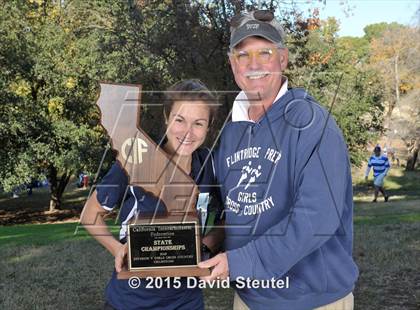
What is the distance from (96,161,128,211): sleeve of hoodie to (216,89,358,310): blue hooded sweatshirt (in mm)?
516

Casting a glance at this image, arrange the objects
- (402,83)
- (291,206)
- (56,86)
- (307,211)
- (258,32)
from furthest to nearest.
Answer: (402,83) → (56,86) → (258,32) → (291,206) → (307,211)

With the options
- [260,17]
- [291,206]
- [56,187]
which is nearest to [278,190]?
[291,206]

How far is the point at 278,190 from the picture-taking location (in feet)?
7.05

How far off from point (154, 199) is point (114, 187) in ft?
0.69

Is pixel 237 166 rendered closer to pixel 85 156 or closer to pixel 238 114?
pixel 238 114

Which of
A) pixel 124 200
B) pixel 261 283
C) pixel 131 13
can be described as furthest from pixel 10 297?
pixel 131 13

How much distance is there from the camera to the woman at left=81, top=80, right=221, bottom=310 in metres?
2.55

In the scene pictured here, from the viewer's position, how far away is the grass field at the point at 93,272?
5.12 m

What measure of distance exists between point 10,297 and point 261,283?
12.1ft

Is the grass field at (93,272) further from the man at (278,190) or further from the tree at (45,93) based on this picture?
the tree at (45,93)

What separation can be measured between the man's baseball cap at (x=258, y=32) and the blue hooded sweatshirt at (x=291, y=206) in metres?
0.24

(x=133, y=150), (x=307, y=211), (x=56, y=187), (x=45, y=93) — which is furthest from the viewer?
(x=56, y=187)

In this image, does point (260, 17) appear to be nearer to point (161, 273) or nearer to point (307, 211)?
point (307, 211)

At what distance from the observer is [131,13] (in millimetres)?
10594
